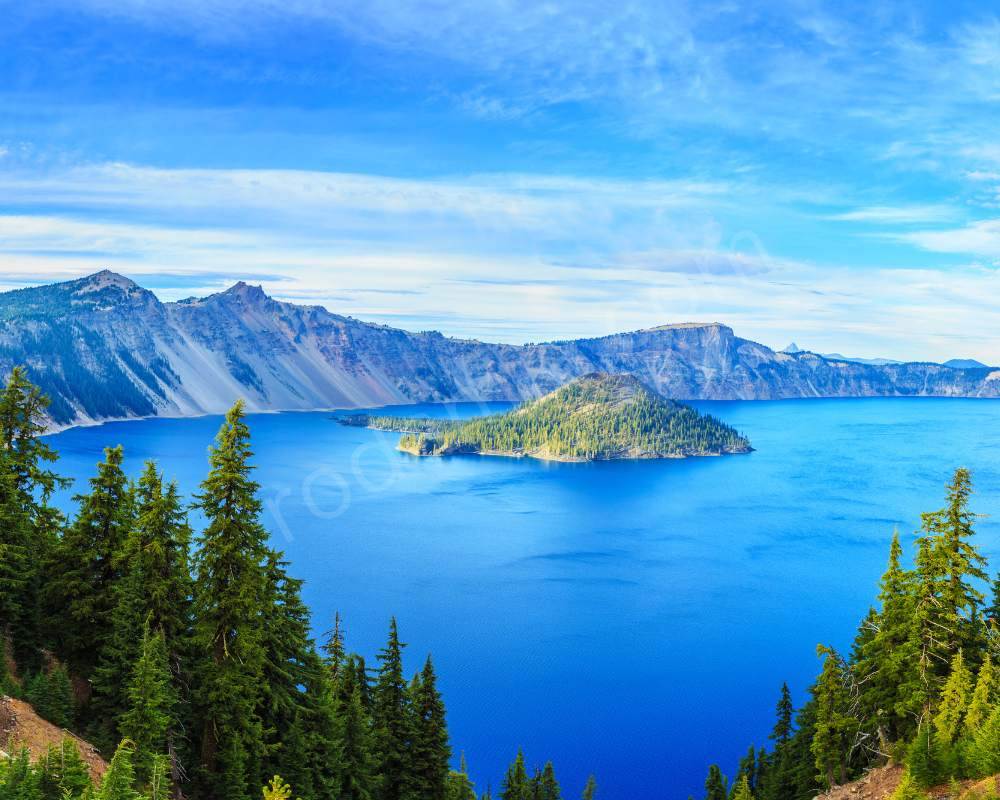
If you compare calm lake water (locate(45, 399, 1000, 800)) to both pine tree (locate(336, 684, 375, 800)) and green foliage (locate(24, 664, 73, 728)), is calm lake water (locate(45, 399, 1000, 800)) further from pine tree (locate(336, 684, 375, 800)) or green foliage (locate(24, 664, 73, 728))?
green foliage (locate(24, 664, 73, 728))

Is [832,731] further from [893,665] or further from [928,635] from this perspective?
[928,635]

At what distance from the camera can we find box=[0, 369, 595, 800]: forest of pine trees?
28.2m

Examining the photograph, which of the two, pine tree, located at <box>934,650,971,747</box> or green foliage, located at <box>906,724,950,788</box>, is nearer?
green foliage, located at <box>906,724,950,788</box>

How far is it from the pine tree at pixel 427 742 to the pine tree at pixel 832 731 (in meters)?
18.0

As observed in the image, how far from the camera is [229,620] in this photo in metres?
29.8

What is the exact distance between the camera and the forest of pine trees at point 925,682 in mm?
27359

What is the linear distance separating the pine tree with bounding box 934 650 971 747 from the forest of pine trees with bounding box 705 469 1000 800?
1.5 inches

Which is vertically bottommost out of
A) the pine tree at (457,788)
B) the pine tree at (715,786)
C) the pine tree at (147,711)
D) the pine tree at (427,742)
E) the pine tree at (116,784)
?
the pine tree at (715,786)

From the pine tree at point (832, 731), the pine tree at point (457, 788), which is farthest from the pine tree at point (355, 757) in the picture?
the pine tree at point (832, 731)

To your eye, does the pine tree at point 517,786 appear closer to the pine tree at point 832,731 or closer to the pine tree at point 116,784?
the pine tree at point 832,731

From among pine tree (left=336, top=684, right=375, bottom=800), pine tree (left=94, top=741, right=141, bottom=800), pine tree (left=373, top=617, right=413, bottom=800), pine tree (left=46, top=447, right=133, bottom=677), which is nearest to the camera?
pine tree (left=94, top=741, right=141, bottom=800)

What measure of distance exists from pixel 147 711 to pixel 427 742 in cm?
1667

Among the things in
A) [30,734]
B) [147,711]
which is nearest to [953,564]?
[147,711]

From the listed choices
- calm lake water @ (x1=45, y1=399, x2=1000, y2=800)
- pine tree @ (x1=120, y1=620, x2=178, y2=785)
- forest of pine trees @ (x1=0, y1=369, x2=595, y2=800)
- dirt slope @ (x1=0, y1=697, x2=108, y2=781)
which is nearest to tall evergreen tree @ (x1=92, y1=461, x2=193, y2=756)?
forest of pine trees @ (x1=0, y1=369, x2=595, y2=800)
